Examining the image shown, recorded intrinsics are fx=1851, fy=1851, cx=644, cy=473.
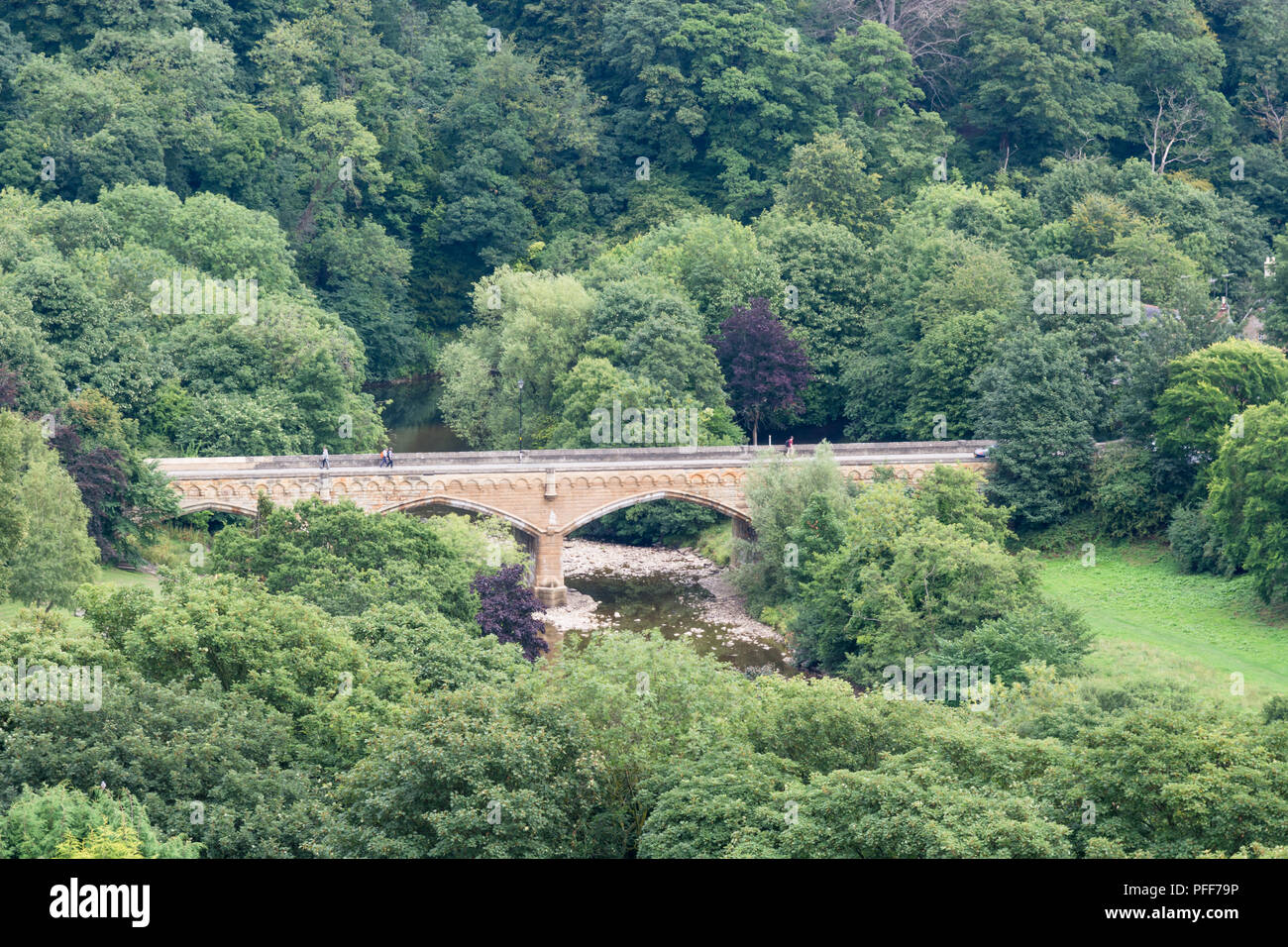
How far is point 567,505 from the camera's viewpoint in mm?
63938

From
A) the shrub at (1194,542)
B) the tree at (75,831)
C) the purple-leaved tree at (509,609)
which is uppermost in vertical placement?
the shrub at (1194,542)

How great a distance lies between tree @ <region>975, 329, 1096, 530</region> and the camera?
63.8 metres

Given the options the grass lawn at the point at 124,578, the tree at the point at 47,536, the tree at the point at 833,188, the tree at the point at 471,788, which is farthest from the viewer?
the tree at the point at 833,188

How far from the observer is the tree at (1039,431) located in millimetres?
63781

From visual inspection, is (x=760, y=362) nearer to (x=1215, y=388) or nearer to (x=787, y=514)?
(x=787, y=514)

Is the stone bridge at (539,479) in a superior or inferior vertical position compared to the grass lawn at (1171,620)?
superior

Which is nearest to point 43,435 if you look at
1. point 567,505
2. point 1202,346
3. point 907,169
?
point 567,505

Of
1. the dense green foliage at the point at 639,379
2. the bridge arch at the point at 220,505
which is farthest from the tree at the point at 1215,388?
the bridge arch at the point at 220,505

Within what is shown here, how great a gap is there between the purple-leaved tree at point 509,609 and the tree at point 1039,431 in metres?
20.4

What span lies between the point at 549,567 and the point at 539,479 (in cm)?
305

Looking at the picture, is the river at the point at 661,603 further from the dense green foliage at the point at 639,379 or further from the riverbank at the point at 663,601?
the dense green foliage at the point at 639,379

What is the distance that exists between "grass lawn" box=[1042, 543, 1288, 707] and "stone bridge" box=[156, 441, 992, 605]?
658cm

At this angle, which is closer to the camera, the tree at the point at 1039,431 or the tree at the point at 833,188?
the tree at the point at 1039,431

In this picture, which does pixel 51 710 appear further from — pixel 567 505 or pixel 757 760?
pixel 567 505
